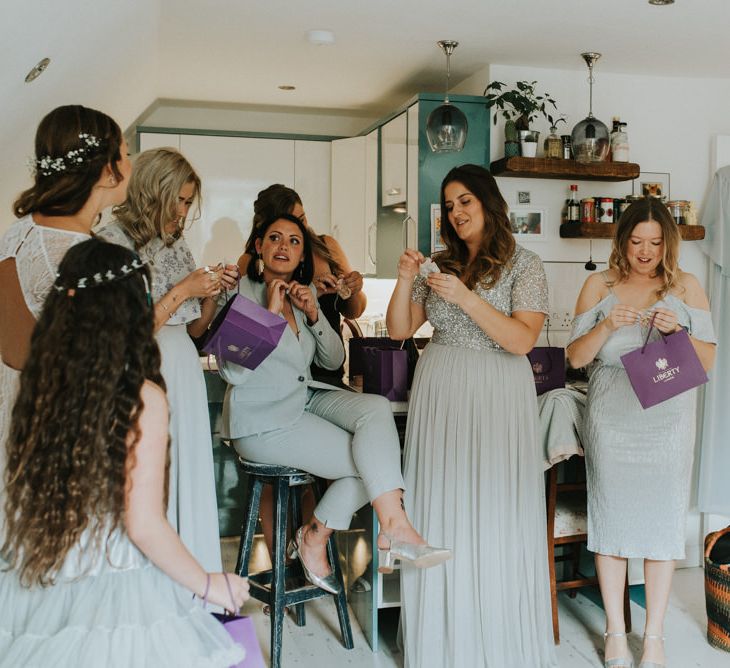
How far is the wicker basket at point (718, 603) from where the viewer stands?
10.4ft

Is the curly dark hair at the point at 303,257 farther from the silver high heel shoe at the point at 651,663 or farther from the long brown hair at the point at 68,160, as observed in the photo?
the silver high heel shoe at the point at 651,663

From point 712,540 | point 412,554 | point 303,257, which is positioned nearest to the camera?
point 412,554

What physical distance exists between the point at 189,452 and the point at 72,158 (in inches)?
37.8

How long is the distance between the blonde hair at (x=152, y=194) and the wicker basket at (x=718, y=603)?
2.32 m

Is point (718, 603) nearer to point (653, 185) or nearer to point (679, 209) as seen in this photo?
point (679, 209)

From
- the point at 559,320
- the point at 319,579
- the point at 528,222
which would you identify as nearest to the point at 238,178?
the point at 528,222

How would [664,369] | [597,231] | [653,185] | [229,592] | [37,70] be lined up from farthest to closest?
[653,185] → [597,231] → [664,369] → [37,70] → [229,592]

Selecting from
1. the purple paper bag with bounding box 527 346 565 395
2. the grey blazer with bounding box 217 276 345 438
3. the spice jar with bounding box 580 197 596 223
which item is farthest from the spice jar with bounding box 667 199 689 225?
the grey blazer with bounding box 217 276 345 438

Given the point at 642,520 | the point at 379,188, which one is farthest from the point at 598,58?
the point at 642,520

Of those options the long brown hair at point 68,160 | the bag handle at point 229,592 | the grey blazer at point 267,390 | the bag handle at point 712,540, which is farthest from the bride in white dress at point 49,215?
the bag handle at point 712,540

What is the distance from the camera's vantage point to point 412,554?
2557 millimetres

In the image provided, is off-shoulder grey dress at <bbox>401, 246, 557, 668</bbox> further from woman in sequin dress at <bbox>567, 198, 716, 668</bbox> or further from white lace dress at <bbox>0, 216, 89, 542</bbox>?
white lace dress at <bbox>0, 216, 89, 542</bbox>

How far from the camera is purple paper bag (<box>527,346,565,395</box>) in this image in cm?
340

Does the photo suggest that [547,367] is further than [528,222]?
No
